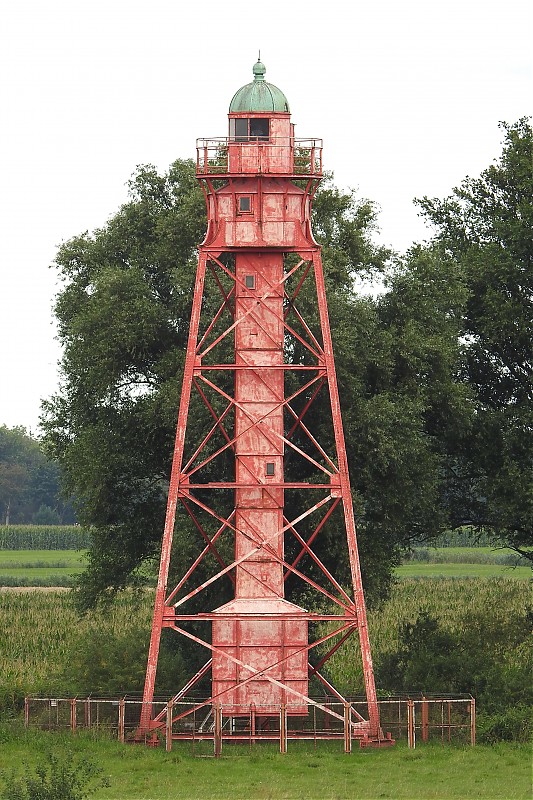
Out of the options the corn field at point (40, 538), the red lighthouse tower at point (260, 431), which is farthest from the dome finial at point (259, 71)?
the corn field at point (40, 538)

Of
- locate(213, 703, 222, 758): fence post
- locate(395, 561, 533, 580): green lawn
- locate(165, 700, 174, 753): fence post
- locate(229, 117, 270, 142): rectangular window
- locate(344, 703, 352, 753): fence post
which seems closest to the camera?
locate(213, 703, 222, 758): fence post

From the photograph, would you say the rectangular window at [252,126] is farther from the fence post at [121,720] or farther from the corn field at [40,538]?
the corn field at [40,538]

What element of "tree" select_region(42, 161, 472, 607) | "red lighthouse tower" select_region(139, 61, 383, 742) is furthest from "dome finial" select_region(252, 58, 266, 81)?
"tree" select_region(42, 161, 472, 607)

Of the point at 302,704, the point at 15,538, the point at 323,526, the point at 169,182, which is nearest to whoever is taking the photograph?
the point at 302,704

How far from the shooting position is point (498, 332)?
51219 millimetres

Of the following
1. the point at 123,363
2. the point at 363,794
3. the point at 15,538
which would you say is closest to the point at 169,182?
the point at 123,363

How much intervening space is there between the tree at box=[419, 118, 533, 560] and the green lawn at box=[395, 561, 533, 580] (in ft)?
167

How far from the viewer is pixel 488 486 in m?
50.2

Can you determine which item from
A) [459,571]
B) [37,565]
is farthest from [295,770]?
[37,565]

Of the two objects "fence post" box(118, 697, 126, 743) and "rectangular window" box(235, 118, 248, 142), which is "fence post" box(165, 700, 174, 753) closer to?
"fence post" box(118, 697, 126, 743)

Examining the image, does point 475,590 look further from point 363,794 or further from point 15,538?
point 15,538

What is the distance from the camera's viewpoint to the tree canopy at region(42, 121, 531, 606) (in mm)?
46406

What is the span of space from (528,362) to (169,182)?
12.9 m

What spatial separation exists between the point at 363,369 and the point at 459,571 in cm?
7346
